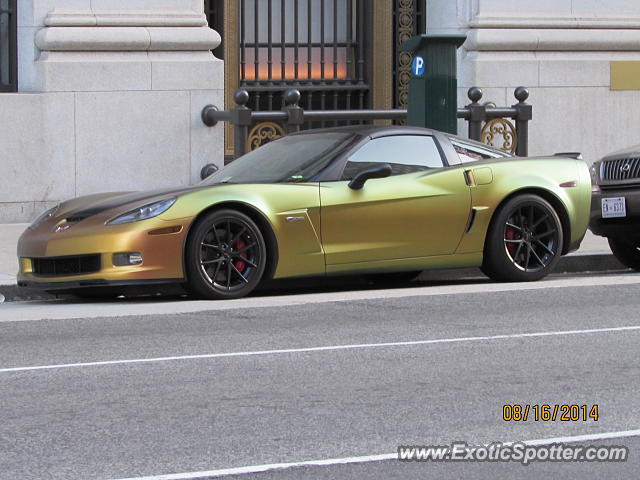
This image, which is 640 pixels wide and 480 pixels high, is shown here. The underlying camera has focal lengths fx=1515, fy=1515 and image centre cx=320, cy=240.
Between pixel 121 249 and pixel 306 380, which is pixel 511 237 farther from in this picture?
pixel 306 380

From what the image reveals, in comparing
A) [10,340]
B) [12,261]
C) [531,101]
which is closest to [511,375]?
→ [10,340]

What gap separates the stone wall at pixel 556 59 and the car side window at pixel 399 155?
24.3ft

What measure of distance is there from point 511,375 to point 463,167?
4376 mm

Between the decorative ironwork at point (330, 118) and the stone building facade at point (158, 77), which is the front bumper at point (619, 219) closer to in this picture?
the decorative ironwork at point (330, 118)

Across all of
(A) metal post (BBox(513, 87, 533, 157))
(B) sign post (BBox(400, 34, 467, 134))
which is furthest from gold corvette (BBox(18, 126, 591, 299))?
(A) metal post (BBox(513, 87, 533, 157))

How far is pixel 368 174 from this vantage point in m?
11.4

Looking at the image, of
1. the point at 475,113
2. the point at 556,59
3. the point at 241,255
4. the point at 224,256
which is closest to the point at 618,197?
the point at 241,255

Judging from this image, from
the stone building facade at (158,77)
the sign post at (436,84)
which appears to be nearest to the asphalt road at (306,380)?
the sign post at (436,84)

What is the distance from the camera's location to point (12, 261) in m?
13.2

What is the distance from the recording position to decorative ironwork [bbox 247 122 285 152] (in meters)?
16.9

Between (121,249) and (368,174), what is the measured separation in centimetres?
198

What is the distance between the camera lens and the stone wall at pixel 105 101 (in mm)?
16812

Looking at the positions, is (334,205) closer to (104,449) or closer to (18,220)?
(104,449)

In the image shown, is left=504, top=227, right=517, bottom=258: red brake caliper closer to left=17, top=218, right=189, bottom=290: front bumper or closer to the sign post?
the sign post
